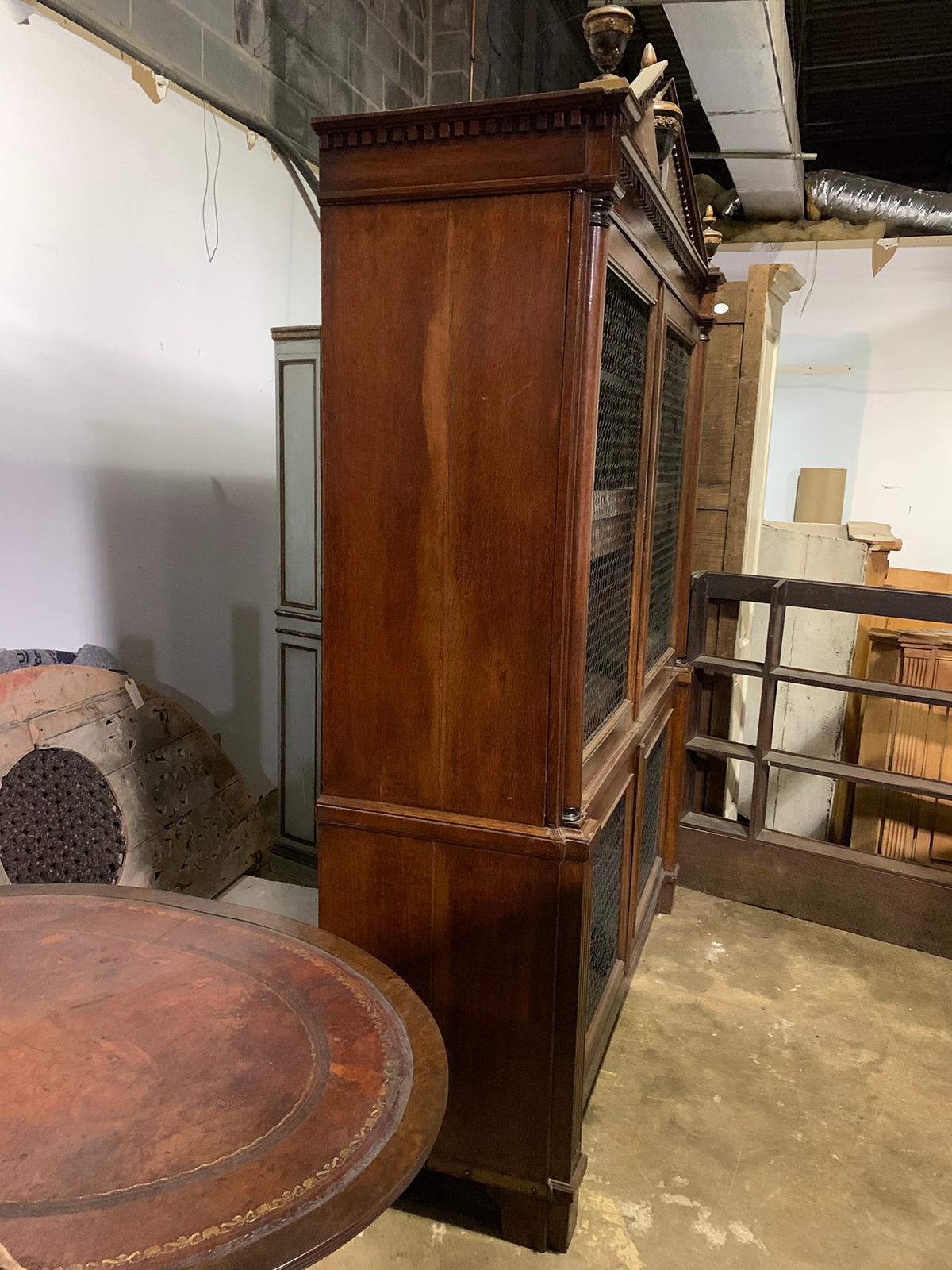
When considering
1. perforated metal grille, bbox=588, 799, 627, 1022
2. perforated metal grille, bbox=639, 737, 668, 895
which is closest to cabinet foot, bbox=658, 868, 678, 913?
perforated metal grille, bbox=639, 737, 668, 895

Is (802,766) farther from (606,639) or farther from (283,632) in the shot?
(283,632)

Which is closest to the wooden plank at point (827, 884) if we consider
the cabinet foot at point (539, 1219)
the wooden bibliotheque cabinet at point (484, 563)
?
the wooden bibliotheque cabinet at point (484, 563)

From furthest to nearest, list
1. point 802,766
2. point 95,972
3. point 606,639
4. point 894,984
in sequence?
1. point 802,766
2. point 894,984
3. point 606,639
4. point 95,972

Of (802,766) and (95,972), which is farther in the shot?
(802,766)

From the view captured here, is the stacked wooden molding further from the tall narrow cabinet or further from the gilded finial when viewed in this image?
the gilded finial

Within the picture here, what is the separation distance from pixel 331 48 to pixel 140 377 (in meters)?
1.56

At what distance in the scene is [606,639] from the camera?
1867 mm

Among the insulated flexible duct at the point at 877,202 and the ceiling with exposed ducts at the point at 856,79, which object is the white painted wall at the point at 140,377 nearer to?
the ceiling with exposed ducts at the point at 856,79

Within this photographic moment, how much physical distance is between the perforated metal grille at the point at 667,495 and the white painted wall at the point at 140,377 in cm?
136

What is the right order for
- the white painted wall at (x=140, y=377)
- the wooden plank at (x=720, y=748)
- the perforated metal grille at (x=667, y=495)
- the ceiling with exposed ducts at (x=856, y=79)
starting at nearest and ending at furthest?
the white painted wall at (x=140, y=377) → the perforated metal grille at (x=667, y=495) → the wooden plank at (x=720, y=748) → the ceiling with exposed ducts at (x=856, y=79)

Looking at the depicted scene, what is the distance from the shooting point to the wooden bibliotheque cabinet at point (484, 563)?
138 centimetres

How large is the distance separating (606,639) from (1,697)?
1275 mm

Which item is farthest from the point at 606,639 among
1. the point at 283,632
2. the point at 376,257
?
the point at 283,632

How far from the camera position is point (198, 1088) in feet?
3.16
